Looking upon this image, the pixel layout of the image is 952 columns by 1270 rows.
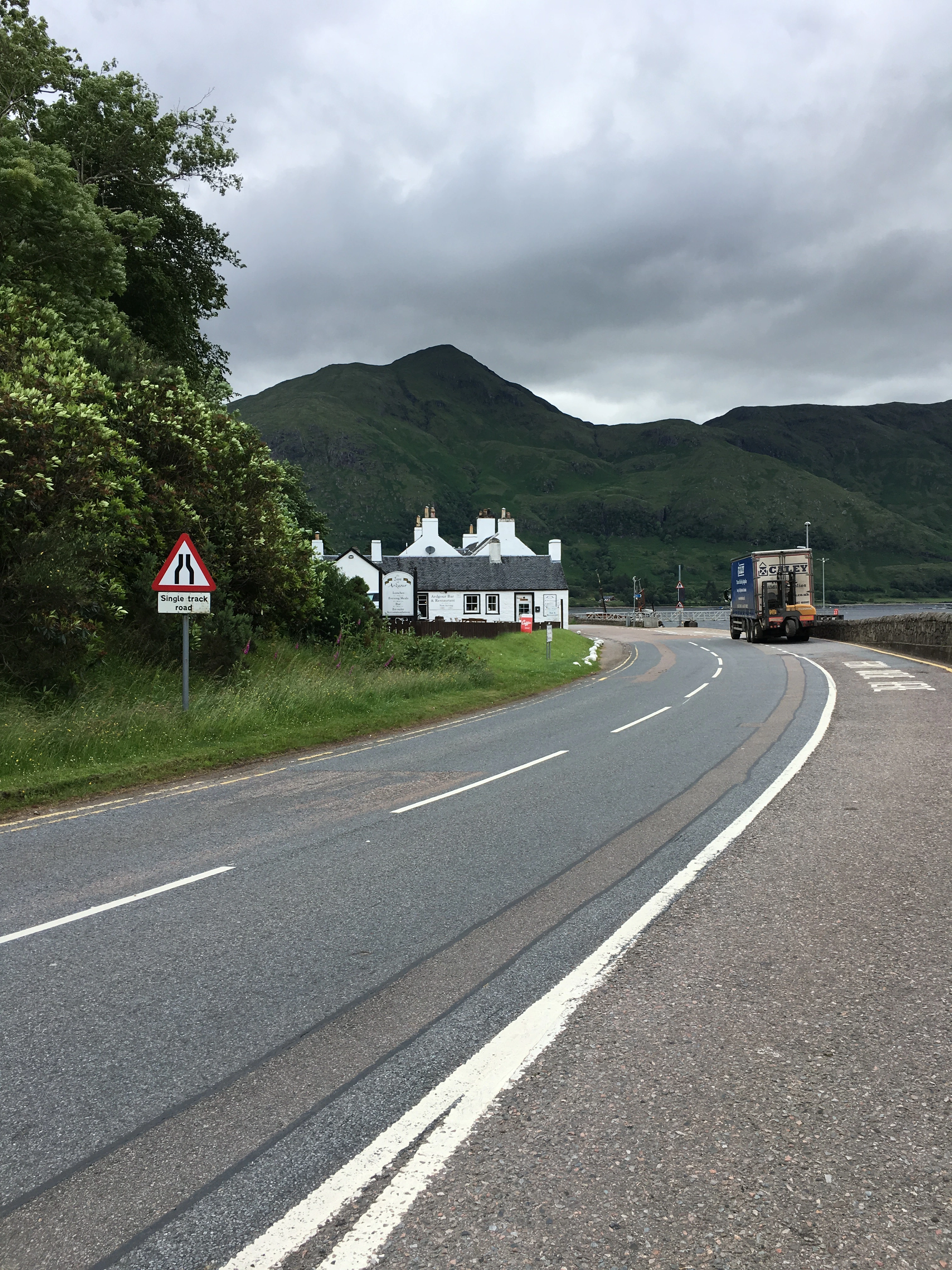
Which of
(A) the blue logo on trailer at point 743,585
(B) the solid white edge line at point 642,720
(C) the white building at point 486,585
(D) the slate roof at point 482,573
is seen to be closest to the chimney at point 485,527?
(C) the white building at point 486,585

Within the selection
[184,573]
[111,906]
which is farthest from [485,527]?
[111,906]

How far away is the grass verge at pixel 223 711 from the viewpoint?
1116 centimetres

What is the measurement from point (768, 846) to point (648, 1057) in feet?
12.9

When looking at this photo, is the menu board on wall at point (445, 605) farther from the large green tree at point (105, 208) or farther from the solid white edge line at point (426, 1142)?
the solid white edge line at point (426, 1142)

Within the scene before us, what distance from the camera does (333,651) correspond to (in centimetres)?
2466

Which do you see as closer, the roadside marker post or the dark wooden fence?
the roadside marker post

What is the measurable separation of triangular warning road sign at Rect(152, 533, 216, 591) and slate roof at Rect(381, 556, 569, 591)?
192 feet

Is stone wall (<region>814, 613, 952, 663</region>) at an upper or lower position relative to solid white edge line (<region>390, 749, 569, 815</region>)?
upper

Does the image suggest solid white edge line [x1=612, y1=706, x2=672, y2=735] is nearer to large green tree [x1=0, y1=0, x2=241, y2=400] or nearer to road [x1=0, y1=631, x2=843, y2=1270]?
road [x1=0, y1=631, x2=843, y2=1270]

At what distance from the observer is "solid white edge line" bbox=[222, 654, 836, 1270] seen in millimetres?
2594

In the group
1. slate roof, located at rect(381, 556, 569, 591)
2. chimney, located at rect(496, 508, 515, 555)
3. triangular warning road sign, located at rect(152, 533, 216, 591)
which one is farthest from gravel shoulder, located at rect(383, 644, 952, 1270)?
chimney, located at rect(496, 508, 515, 555)

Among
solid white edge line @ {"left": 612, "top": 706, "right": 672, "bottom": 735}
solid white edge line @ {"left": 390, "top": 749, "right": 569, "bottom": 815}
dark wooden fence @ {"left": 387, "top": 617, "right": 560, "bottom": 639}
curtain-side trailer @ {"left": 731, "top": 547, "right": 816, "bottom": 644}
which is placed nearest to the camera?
solid white edge line @ {"left": 390, "top": 749, "right": 569, "bottom": 815}

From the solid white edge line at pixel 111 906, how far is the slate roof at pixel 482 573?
66322mm

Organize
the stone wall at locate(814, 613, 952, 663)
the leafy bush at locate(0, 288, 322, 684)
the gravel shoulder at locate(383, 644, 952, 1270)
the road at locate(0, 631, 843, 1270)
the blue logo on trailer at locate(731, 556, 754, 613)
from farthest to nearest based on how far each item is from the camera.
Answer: the blue logo on trailer at locate(731, 556, 754, 613), the stone wall at locate(814, 613, 952, 663), the leafy bush at locate(0, 288, 322, 684), the road at locate(0, 631, 843, 1270), the gravel shoulder at locate(383, 644, 952, 1270)
